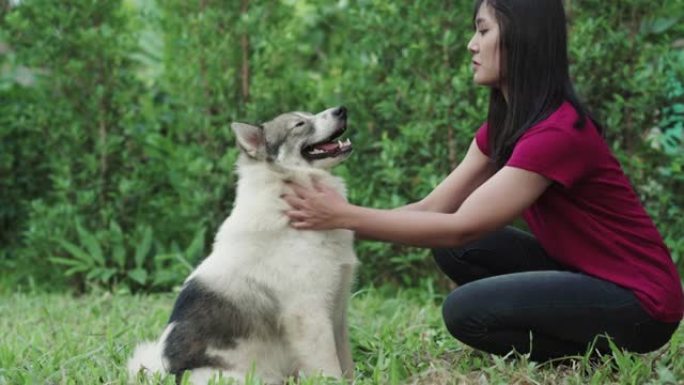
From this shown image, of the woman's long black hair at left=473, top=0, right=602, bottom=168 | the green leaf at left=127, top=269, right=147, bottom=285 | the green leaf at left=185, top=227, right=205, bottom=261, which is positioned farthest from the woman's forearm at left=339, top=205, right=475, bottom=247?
the green leaf at left=127, top=269, right=147, bottom=285

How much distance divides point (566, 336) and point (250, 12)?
4.05 m

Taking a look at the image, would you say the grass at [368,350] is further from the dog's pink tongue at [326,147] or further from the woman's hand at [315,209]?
the dog's pink tongue at [326,147]

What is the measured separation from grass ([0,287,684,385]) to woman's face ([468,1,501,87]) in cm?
116

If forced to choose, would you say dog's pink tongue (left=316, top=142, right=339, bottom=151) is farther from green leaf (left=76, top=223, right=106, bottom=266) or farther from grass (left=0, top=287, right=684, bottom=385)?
green leaf (left=76, top=223, right=106, bottom=266)

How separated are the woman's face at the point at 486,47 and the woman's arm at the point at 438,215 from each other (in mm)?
461

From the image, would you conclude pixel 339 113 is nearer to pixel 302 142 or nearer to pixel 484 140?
pixel 302 142

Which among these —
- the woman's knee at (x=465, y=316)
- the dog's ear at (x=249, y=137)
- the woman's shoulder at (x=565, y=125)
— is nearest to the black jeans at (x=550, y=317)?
the woman's knee at (x=465, y=316)

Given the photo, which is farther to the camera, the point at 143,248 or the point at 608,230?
the point at 143,248

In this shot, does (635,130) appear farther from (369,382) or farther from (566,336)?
(369,382)

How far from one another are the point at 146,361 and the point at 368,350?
110 cm

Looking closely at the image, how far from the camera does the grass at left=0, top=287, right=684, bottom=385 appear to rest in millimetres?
3475

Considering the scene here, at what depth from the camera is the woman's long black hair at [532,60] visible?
347cm

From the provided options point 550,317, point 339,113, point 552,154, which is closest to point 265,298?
point 339,113

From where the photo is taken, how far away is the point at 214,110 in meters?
6.83
